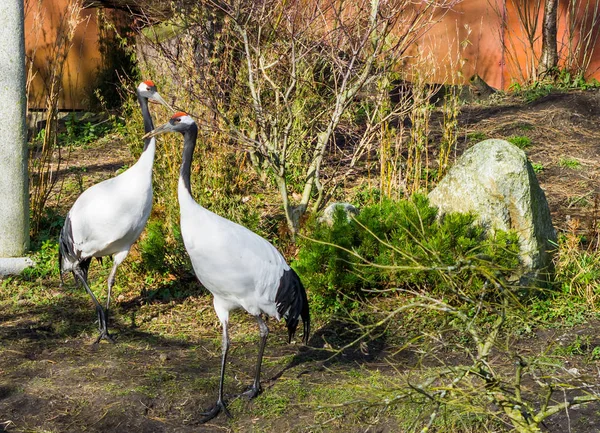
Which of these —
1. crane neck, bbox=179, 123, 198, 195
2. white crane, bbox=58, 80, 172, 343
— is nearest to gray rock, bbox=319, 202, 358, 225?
white crane, bbox=58, 80, 172, 343

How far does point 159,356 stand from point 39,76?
253 inches

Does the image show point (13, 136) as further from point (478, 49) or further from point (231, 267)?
point (478, 49)

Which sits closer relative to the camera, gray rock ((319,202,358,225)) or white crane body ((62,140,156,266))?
white crane body ((62,140,156,266))

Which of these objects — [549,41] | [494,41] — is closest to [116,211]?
[549,41]

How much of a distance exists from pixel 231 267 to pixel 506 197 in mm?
2297

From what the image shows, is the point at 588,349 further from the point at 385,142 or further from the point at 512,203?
the point at 385,142

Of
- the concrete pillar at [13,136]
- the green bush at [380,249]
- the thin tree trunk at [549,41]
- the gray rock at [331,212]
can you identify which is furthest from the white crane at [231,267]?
the thin tree trunk at [549,41]

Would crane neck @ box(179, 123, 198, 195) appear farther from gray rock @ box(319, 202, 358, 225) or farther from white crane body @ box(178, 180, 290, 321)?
gray rock @ box(319, 202, 358, 225)

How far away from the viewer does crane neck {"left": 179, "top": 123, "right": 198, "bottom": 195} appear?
485 centimetres

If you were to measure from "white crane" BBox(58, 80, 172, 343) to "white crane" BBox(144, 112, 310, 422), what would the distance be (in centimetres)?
83

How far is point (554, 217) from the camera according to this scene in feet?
24.2

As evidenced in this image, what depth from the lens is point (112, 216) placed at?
584 centimetres

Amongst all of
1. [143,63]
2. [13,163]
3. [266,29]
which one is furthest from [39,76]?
[266,29]

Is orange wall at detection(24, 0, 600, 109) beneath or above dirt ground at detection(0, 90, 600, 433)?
above
